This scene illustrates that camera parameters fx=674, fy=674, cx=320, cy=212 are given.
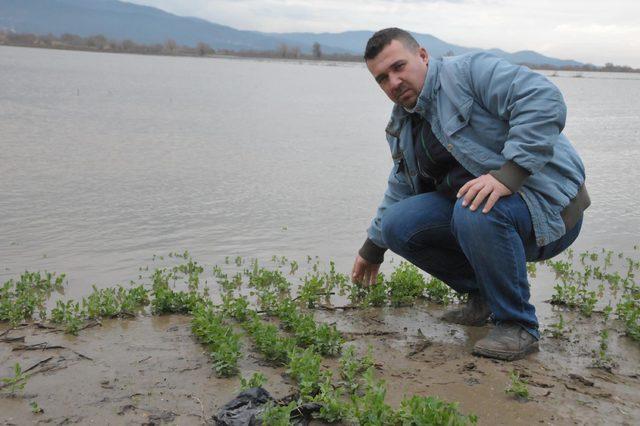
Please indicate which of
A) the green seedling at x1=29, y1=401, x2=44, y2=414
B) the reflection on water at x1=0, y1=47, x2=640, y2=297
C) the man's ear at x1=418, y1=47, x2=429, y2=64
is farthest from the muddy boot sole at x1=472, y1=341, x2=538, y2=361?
the reflection on water at x1=0, y1=47, x2=640, y2=297

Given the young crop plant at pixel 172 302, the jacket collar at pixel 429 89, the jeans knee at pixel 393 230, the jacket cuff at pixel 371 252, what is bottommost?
the young crop plant at pixel 172 302

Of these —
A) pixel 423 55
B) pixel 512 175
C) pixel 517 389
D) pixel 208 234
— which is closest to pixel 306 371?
pixel 517 389

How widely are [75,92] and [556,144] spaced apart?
95.2 ft

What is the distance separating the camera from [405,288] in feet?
19.9

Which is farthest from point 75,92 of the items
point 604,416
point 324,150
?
point 604,416

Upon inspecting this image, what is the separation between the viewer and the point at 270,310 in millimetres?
5598

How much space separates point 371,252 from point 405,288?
31.7 inches

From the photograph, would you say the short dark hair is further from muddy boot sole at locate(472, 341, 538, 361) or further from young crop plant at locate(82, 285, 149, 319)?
young crop plant at locate(82, 285, 149, 319)

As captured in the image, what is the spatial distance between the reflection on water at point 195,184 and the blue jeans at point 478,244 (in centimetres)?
270

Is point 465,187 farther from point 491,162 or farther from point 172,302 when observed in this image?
point 172,302

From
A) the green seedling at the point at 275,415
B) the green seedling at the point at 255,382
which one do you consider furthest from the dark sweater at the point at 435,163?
the green seedling at the point at 275,415

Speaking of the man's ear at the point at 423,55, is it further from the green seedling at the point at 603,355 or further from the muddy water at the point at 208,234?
the green seedling at the point at 603,355

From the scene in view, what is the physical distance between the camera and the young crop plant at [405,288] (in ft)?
19.3

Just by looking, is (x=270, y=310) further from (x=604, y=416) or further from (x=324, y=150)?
(x=324, y=150)
